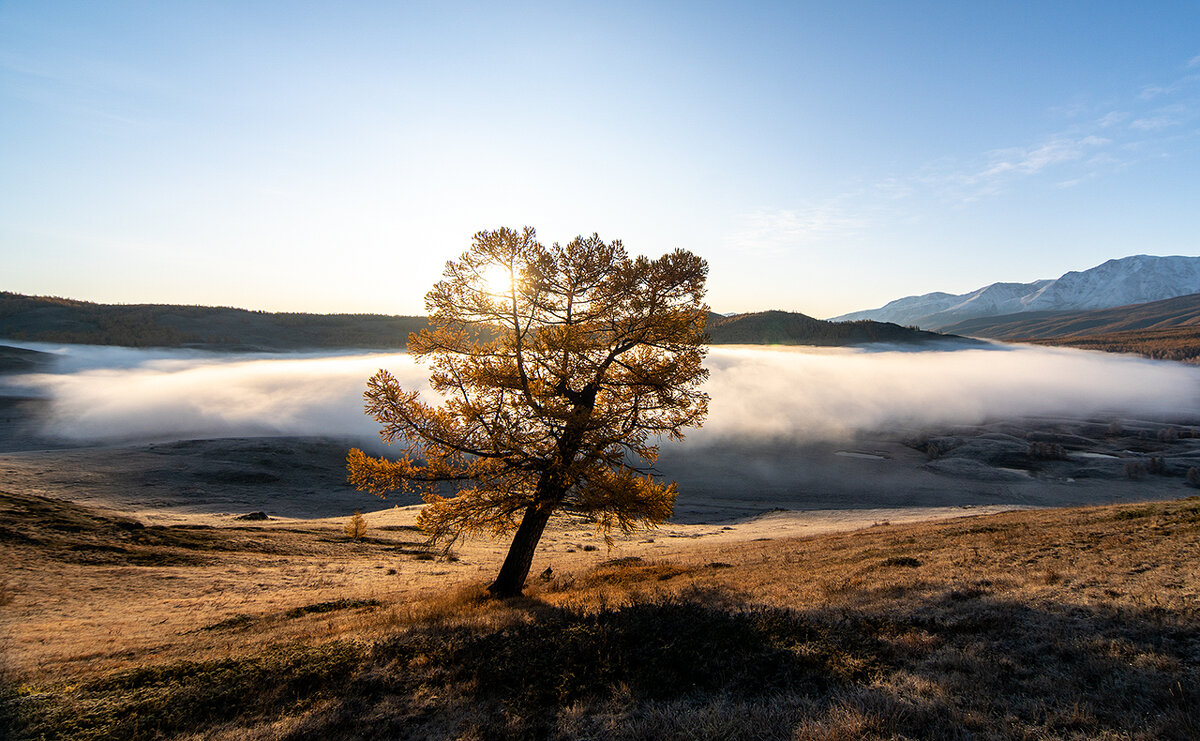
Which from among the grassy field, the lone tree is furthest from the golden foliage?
the grassy field

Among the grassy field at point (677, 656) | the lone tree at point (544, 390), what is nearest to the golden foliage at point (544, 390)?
the lone tree at point (544, 390)

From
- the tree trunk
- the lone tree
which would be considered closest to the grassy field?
the tree trunk

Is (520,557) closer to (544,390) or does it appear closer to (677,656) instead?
(544,390)

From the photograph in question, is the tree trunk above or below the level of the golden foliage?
below

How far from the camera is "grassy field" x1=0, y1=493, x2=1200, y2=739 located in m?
6.57

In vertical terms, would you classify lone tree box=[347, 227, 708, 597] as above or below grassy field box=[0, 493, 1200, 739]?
above

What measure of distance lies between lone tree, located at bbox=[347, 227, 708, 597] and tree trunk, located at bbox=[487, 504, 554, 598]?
140 mm

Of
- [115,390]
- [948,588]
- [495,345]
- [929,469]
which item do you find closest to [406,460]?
[495,345]

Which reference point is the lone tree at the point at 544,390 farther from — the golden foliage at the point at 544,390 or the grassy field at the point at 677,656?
the grassy field at the point at 677,656

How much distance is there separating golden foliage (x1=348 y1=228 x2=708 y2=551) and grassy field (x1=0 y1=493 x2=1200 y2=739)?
3.24 meters

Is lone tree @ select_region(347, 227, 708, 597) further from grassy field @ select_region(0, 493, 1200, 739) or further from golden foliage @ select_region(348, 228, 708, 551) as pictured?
grassy field @ select_region(0, 493, 1200, 739)

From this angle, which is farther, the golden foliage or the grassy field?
the golden foliage

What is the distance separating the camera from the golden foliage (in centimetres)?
1603

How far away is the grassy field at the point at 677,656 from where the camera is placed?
259 inches
